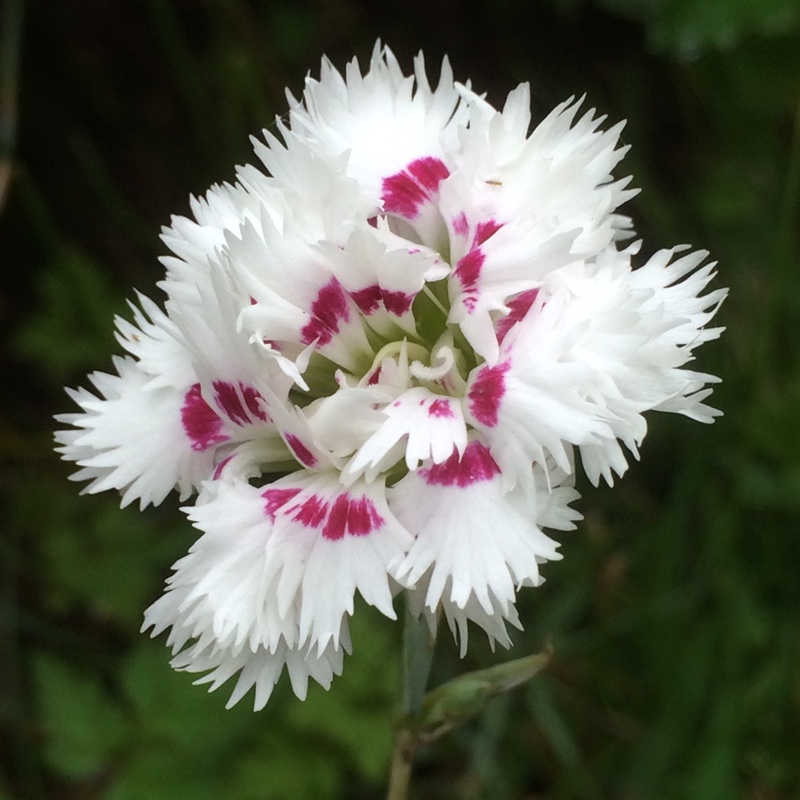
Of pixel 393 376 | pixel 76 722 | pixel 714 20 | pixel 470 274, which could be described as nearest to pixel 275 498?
pixel 393 376

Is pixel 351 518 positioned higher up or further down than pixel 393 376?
further down

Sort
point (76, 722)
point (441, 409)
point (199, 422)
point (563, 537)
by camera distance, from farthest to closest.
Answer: point (563, 537)
point (76, 722)
point (199, 422)
point (441, 409)

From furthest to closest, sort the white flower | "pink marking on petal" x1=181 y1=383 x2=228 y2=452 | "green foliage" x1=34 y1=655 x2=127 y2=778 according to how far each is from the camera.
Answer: "green foliage" x1=34 y1=655 x2=127 y2=778 < "pink marking on petal" x1=181 y1=383 x2=228 y2=452 < the white flower

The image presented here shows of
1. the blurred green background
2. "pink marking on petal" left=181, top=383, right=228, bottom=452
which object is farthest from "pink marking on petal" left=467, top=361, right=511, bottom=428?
the blurred green background

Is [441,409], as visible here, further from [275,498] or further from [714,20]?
[714,20]

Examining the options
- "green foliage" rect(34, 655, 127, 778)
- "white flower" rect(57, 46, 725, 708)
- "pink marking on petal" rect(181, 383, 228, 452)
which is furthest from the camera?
"green foliage" rect(34, 655, 127, 778)

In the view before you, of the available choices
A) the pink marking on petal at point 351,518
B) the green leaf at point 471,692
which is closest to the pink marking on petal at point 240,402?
the pink marking on petal at point 351,518

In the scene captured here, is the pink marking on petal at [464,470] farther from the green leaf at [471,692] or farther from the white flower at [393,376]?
the green leaf at [471,692]

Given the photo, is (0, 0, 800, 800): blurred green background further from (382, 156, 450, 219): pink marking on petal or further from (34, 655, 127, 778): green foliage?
(382, 156, 450, 219): pink marking on petal
